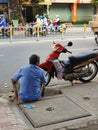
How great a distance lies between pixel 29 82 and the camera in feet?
20.9

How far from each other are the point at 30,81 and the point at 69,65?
1.65m

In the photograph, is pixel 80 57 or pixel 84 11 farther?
pixel 84 11

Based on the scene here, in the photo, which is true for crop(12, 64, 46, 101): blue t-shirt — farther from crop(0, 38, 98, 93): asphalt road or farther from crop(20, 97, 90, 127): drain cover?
crop(0, 38, 98, 93): asphalt road

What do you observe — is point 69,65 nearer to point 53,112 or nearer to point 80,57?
point 80,57

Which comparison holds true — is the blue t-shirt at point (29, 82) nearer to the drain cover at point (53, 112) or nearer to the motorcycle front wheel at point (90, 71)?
the drain cover at point (53, 112)

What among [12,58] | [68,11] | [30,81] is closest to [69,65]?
[30,81]

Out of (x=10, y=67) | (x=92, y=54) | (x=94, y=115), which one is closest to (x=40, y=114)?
(x=94, y=115)

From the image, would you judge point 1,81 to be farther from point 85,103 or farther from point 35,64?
point 85,103

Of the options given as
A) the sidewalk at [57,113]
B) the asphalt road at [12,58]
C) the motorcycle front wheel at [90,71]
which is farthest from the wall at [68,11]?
the sidewalk at [57,113]

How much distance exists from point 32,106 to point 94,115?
1191 mm

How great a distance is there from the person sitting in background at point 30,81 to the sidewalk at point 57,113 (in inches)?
6.5

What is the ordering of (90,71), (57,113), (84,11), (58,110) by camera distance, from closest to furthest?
(57,113) < (58,110) < (90,71) < (84,11)

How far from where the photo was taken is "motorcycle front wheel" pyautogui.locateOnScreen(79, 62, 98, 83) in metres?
8.08

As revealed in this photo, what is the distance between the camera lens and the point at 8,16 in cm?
2930
